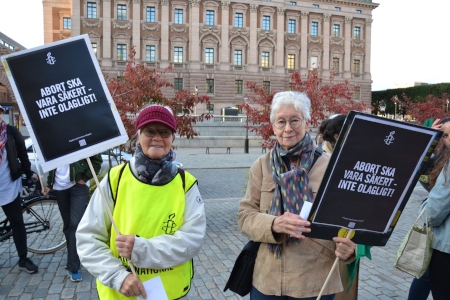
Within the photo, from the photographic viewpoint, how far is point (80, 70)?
2.25m

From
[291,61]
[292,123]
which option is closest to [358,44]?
[291,61]

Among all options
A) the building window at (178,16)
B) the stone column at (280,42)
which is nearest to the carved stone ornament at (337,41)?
the stone column at (280,42)

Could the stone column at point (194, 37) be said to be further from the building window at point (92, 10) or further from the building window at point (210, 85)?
the building window at point (92, 10)

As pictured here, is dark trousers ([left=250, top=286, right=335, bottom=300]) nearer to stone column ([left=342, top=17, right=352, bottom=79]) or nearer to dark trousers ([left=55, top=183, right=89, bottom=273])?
dark trousers ([left=55, top=183, right=89, bottom=273])

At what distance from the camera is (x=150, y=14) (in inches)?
1955

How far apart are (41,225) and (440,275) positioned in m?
5.12

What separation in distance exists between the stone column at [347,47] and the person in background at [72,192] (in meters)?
58.4

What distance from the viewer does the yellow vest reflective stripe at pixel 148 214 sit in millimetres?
2090

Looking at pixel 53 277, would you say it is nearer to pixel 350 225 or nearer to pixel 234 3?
pixel 350 225

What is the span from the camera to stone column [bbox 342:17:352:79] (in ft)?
190

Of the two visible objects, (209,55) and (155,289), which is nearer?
(155,289)

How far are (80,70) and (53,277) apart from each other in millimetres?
3451

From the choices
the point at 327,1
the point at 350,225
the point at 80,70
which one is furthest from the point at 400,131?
the point at 327,1

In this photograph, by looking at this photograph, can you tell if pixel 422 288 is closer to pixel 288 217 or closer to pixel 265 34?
pixel 288 217
